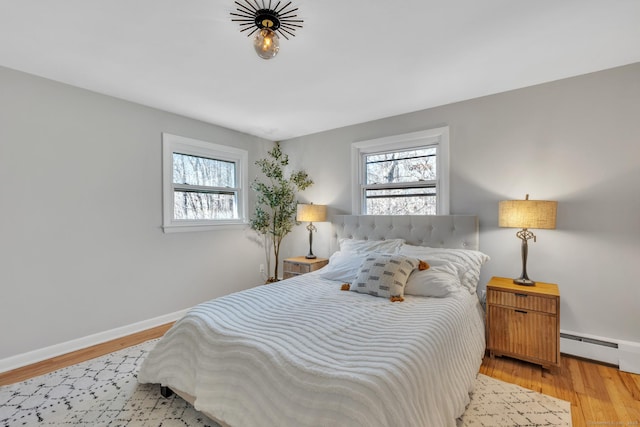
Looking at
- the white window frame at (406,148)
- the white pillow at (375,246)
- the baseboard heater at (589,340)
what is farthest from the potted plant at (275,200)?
the baseboard heater at (589,340)

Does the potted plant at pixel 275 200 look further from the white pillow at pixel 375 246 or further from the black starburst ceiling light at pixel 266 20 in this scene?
the black starburst ceiling light at pixel 266 20

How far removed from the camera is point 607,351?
7.80ft

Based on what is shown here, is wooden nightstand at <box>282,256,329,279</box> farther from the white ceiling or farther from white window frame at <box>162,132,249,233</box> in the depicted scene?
the white ceiling

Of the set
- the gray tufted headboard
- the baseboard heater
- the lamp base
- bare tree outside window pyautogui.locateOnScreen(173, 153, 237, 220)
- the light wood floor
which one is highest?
bare tree outside window pyautogui.locateOnScreen(173, 153, 237, 220)

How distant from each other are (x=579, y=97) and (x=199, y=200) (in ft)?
13.5

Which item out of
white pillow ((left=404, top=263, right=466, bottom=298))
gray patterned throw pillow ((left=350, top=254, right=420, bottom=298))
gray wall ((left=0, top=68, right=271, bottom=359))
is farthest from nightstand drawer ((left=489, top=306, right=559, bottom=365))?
gray wall ((left=0, top=68, right=271, bottom=359))

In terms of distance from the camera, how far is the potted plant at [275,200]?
421 cm

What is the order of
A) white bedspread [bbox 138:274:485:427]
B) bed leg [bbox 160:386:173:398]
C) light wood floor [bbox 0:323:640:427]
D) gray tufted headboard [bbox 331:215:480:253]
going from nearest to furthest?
1. white bedspread [bbox 138:274:485:427]
2. light wood floor [bbox 0:323:640:427]
3. bed leg [bbox 160:386:173:398]
4. gray tufted headboard [bbox 331:215:480:253]

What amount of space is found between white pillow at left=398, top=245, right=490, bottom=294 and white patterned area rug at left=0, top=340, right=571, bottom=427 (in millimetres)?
749

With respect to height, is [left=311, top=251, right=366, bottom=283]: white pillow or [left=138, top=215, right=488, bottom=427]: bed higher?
[left=311, top=251, right=366, bottom=283]: white pillow

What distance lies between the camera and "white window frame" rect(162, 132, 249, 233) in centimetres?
331

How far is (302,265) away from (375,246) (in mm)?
1090

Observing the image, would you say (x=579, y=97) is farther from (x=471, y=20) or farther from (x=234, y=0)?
(x=234, y=0)

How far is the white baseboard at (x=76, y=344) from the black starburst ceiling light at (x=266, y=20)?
299 cm
